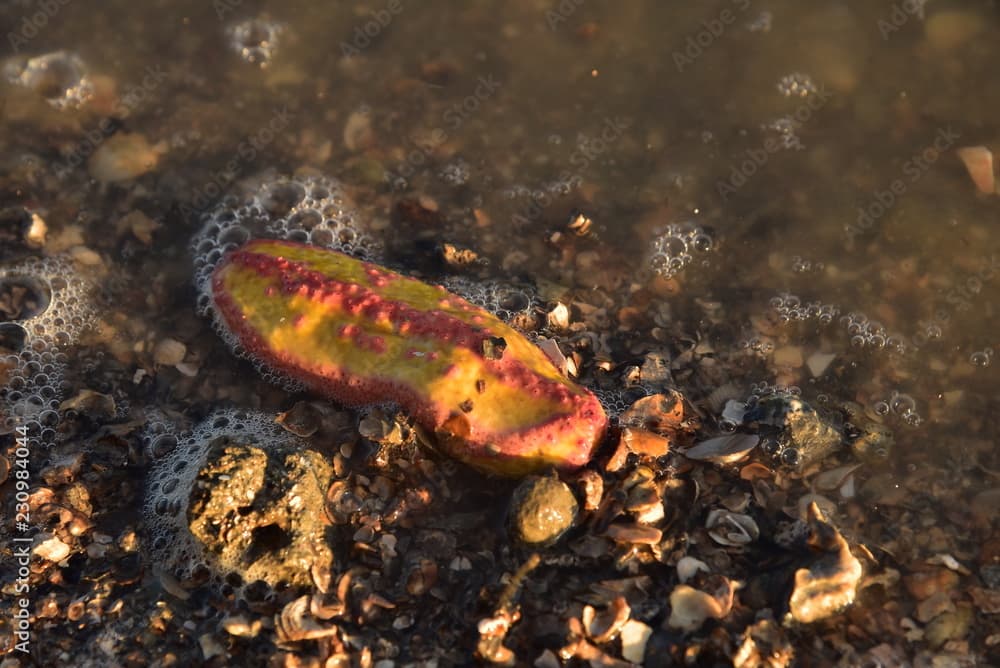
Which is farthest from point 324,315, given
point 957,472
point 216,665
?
point 957,472

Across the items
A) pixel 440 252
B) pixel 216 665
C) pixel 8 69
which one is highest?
pixel 8 69


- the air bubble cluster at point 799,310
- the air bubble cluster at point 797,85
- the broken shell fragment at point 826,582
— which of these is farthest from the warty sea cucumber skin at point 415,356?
the air bubble cluster at point 797,85

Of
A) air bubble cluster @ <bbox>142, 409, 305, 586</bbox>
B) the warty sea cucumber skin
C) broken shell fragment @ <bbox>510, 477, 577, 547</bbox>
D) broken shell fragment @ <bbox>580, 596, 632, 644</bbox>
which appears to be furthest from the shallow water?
broken shell fragment @ <bbox>580, 596, 632, 644</bbox>

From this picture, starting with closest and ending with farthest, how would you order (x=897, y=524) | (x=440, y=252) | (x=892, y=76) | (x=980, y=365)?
(x=897, y=524) → (x=980, y=365) → (x=440, y=252) → (x=892, y=76)

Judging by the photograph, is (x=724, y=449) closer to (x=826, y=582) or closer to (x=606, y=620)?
(x=826, y=582)

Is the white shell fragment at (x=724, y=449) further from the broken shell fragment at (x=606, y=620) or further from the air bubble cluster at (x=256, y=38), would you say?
the air bubble cluster at (x=256, y=38)

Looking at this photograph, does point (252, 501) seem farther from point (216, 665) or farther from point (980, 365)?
point (980, 365)

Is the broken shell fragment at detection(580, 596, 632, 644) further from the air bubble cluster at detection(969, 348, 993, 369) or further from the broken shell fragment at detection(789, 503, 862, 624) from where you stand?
the air bubble cluster at detection(969, 348, 993, 369)
